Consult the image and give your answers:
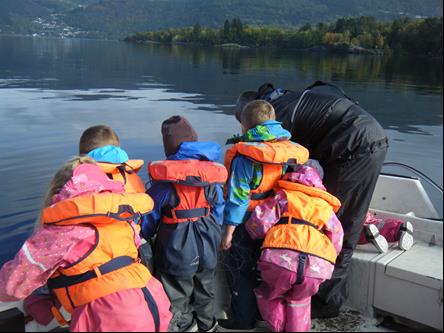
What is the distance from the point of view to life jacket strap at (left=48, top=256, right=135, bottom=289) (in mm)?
2064

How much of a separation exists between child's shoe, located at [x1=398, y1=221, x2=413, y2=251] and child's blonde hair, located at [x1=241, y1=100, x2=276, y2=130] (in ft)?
4.01

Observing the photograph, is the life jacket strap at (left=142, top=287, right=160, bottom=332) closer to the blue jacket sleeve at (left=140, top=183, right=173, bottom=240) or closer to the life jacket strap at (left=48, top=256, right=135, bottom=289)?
the life jacket strap at (left=48, top=256, right=135, bottom=289)

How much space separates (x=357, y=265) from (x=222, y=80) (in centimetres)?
2547

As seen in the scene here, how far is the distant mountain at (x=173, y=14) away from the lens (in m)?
137

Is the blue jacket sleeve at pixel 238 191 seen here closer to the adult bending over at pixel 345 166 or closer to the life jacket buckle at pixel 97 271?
the adult bending over at pixel 345 166

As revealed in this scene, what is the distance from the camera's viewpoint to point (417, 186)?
12.6 ft

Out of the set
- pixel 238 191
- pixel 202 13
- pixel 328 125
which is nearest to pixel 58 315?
pixel 238 191

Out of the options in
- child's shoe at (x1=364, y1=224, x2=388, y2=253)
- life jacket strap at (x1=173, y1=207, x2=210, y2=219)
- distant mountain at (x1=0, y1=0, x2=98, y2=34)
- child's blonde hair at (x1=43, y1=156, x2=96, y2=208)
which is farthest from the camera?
distant mountain at (x1=0, y1=0, x2=98, y2=34)

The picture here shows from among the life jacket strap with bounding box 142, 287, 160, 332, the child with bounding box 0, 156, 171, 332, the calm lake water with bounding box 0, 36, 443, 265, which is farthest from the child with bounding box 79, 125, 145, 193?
the calm lake water with bounding box 0, 36, 443, 265

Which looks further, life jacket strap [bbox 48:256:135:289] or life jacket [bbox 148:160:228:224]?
life jacket [bbox 148:160:228:224]

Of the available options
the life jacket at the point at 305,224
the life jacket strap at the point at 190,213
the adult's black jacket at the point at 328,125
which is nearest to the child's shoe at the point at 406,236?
the adult's black jacket at the point at 328,125

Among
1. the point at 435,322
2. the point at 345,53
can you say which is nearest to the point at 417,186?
the point at 435,322

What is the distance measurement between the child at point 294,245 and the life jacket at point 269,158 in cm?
10

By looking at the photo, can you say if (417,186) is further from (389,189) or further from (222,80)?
(222,80)
